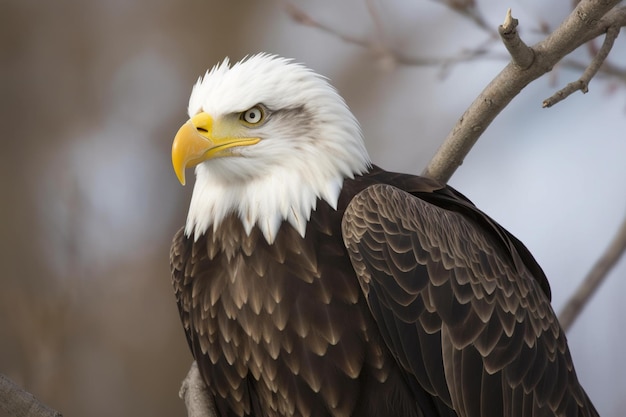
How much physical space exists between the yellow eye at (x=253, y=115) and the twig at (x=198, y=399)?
3.76ft

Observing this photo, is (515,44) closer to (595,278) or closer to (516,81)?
(516,81)

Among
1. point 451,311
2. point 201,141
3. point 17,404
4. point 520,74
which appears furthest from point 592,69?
point 17,404

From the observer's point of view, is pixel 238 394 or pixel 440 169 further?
pixel 440 169

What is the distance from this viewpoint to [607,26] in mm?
4227

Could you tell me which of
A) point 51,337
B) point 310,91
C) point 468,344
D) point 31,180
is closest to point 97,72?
point 31,180

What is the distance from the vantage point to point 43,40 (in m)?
9.53

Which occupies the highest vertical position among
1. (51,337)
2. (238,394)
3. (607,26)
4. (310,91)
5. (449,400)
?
(607,26)

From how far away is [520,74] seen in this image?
4211 millimetres

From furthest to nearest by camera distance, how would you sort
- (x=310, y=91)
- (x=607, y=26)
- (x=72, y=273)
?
(x=72, y=273), (x=310, y=91), (x=607, y=26)

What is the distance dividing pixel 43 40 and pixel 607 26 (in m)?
6.47

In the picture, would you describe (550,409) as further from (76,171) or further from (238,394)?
(76,171)

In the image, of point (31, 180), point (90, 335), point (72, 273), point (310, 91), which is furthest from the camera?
point (31, 180)

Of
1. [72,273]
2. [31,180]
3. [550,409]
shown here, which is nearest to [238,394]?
[550,409]

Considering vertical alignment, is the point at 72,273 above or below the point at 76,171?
below
